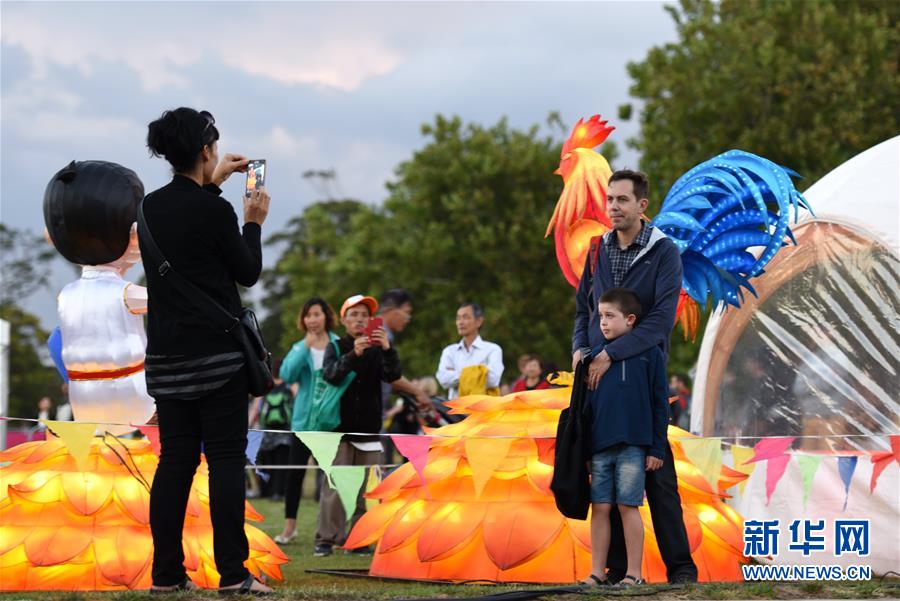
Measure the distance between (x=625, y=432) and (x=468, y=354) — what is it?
446cm

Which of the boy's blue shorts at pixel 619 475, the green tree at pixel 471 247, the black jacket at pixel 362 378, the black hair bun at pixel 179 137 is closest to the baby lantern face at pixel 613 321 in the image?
the boy's blue shorts at pixel 619 475

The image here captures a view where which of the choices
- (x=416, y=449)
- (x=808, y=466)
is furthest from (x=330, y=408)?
(x=808, y=466)

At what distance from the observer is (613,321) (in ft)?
18.4

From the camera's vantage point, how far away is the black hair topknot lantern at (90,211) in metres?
6.82

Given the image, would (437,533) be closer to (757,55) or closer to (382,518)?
(382,518)

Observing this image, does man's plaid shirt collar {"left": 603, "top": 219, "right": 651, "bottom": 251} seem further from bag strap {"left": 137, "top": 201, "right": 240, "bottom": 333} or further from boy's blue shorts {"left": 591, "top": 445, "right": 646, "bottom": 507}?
bag strap {"left": 137, "top": 201, "right": 240, "bottom": 333}

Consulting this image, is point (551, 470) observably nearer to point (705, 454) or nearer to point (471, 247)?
point (705, 454)

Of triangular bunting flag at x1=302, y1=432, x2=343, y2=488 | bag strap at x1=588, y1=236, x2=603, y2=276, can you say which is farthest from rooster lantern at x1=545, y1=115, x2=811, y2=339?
triangular bunting flag at x1=302, y1=432, x2=343, y2=488

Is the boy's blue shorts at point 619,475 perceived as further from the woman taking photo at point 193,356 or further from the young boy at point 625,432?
the woman taking photo at point 193,356

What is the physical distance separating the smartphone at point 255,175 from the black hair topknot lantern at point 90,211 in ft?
6.19

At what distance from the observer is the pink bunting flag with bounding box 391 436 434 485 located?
6.93 m

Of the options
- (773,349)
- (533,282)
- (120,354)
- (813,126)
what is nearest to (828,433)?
(773,349)

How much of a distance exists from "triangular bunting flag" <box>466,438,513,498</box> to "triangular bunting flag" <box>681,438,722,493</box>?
115 cm

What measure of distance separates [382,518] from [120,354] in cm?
178
